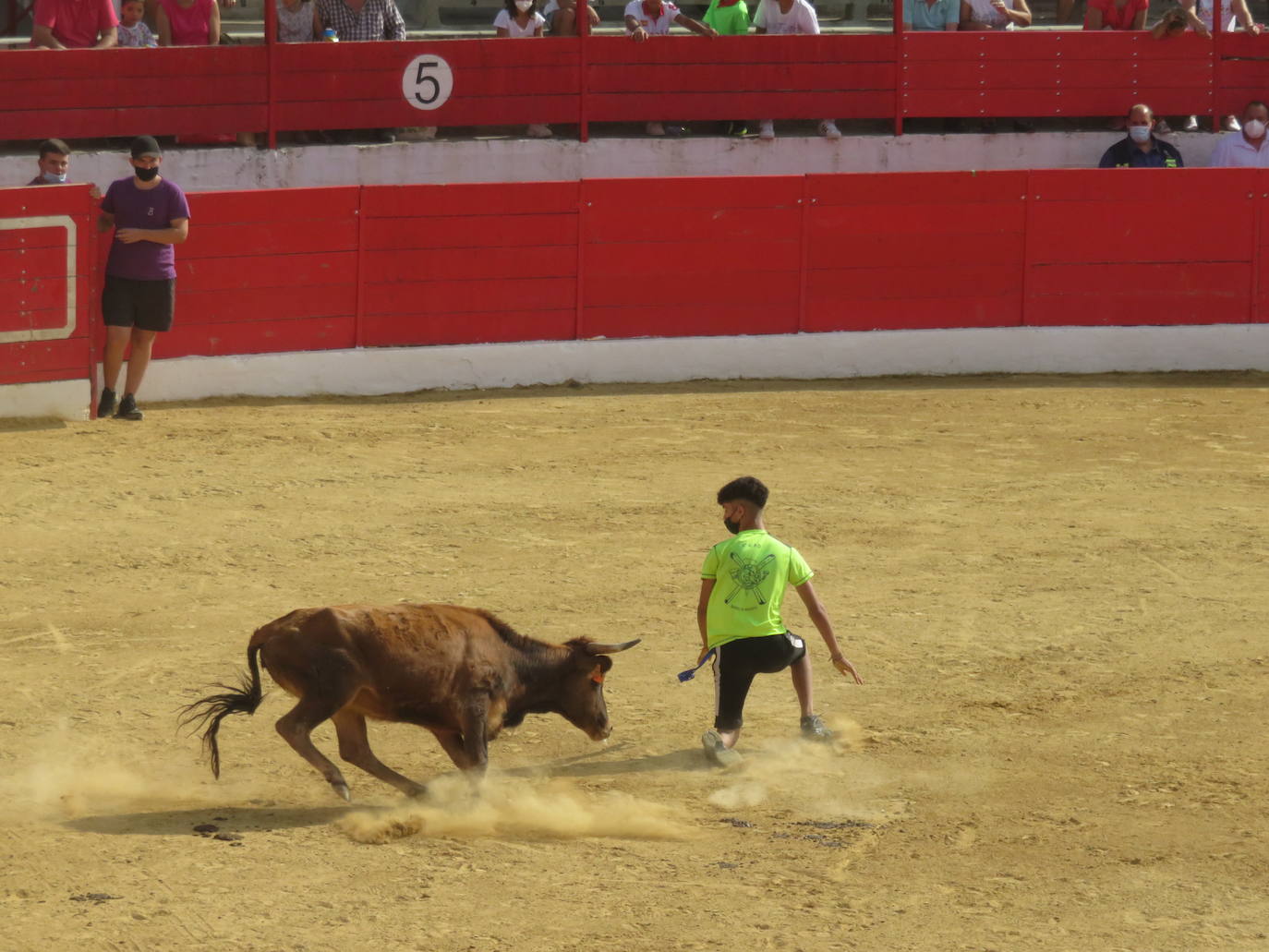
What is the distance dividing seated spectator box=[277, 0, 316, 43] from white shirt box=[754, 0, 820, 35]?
3.99m

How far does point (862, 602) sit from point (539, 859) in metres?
3.30

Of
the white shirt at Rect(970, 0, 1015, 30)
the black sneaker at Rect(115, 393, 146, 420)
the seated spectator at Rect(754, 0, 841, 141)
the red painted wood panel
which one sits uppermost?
the white shirt at Rect(970, 0, 1015, 30)

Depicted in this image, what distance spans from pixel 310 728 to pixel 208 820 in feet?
1.49

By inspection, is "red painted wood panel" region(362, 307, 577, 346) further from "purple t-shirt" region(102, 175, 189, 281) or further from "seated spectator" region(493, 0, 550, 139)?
"seated spectator" region(493, 0, 550, 139)

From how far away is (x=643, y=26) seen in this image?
52.0 feet

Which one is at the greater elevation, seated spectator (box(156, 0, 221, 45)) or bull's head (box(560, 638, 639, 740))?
seated spectator (box(156, 0, 221, 45))

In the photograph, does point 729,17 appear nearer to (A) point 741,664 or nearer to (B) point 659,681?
(B) point 659,681

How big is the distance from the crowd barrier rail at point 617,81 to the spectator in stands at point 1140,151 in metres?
0.83

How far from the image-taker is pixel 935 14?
16.6 meters

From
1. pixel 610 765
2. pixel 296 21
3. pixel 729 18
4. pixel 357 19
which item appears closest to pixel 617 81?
pixel 729 18

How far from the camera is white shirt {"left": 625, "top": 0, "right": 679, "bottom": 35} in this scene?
1588 cm

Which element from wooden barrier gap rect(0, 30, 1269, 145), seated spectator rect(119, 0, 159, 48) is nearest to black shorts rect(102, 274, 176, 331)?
wooden barrier gap rect(0, 30, 1269, 145)

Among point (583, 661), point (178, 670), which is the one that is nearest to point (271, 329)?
point (178, 670)

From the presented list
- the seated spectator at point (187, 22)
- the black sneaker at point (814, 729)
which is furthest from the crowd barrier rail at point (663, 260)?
the black sneaker at point (814, 729)
